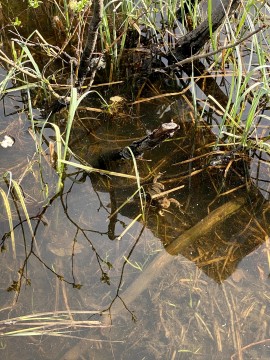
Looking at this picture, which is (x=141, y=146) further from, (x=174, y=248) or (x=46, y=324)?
(x=46, y=324)

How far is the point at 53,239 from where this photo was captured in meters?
2.49

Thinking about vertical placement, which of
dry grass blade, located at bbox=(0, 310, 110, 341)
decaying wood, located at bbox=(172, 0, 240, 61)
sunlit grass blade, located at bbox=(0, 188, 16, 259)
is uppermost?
decaying wood, located at bbox=(172, 0, 240, 61)

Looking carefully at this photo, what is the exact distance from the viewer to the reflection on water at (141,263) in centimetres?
218

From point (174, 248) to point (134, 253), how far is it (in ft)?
0.70

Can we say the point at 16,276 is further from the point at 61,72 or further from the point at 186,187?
the point at 61,72

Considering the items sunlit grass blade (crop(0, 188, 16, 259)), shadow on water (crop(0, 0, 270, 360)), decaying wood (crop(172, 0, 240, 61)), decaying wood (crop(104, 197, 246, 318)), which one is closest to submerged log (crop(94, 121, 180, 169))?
shadow on water (crop(0, 0, 270, 360))

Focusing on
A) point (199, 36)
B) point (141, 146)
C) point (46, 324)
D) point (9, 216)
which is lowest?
point (46, 324)

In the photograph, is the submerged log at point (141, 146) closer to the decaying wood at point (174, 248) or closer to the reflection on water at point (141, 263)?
the reflection on water at point (141, 263)

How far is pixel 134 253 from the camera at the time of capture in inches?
98.0

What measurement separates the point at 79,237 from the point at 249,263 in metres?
0.89

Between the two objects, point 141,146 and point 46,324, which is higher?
point 141,146

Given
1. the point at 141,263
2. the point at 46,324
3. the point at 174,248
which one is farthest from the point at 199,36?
the point at 46,324

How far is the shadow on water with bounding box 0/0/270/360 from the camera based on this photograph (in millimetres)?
2184

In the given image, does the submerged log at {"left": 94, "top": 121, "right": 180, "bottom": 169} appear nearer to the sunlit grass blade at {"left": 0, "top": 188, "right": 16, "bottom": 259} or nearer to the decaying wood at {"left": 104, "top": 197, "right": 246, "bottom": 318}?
Answer: the decaying wood at {"left": 104, "top": 197, "right": 246, "bottom": 318}
